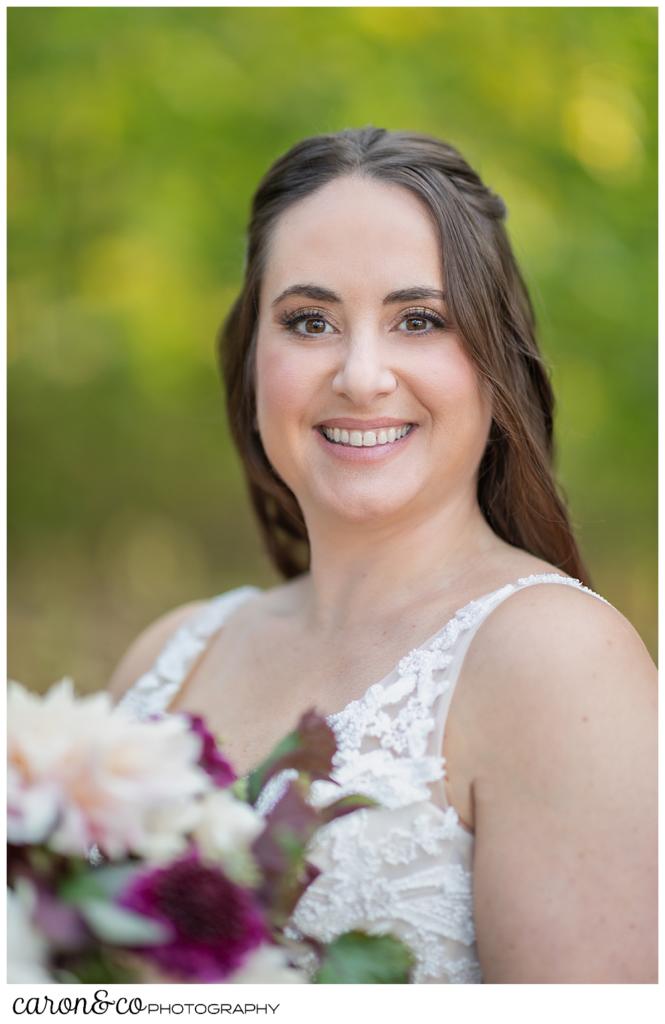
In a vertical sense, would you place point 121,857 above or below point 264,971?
above

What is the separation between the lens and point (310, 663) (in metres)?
2.30

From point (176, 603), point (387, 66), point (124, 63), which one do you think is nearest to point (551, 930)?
point (387, 66)

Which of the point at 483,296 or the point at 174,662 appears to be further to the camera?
the point at 174,662

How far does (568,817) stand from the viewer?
5.59 feet

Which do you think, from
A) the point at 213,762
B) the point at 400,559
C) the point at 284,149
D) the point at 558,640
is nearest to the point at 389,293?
the point at 400,559

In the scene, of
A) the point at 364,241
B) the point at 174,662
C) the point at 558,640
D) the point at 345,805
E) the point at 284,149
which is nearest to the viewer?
the point at 345,805

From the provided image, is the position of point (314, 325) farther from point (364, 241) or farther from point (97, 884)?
point (97, 884)

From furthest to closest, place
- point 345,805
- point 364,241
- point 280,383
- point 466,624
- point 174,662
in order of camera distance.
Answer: point 174,662 → point 280,383 → point 364,241 → point 466,624 → point 345,805

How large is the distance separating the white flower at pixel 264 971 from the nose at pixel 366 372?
1.13 metres

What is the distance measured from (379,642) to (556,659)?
1.57 feet

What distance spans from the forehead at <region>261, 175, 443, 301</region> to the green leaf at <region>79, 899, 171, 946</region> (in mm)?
1319

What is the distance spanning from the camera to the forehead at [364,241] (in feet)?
6.80

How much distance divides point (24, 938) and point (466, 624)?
3.53 feet
